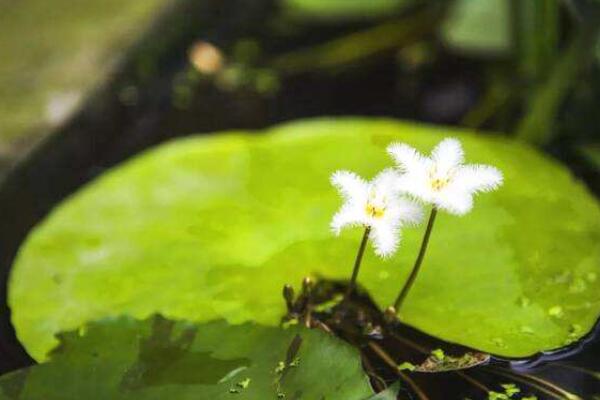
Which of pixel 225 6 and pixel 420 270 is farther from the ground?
pixel 225 6

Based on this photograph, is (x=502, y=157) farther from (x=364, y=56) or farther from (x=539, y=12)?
(x=364, y=56)

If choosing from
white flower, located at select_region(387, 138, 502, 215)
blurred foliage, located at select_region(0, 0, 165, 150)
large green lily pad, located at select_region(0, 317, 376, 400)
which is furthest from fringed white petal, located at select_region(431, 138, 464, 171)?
blurred foliage, located at select_region(0, 0, 165, 150)

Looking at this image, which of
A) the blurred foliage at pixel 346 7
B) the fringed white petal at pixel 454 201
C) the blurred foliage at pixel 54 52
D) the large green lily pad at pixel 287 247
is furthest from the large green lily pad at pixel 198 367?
the blurred foliage at pixel 346 7

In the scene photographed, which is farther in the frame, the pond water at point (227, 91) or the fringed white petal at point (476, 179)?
the pond water at point (227, 91)

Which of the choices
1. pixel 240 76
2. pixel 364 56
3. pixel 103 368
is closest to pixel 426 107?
pixel 364 56

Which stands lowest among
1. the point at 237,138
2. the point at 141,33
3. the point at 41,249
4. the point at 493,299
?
the point at 493,299

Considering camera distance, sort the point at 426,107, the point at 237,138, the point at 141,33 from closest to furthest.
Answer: the point at 237,138 → the point at 426,107 → the point at 141,33

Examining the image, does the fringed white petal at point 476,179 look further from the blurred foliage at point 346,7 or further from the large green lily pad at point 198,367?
the blurred foliage at point 346,7
